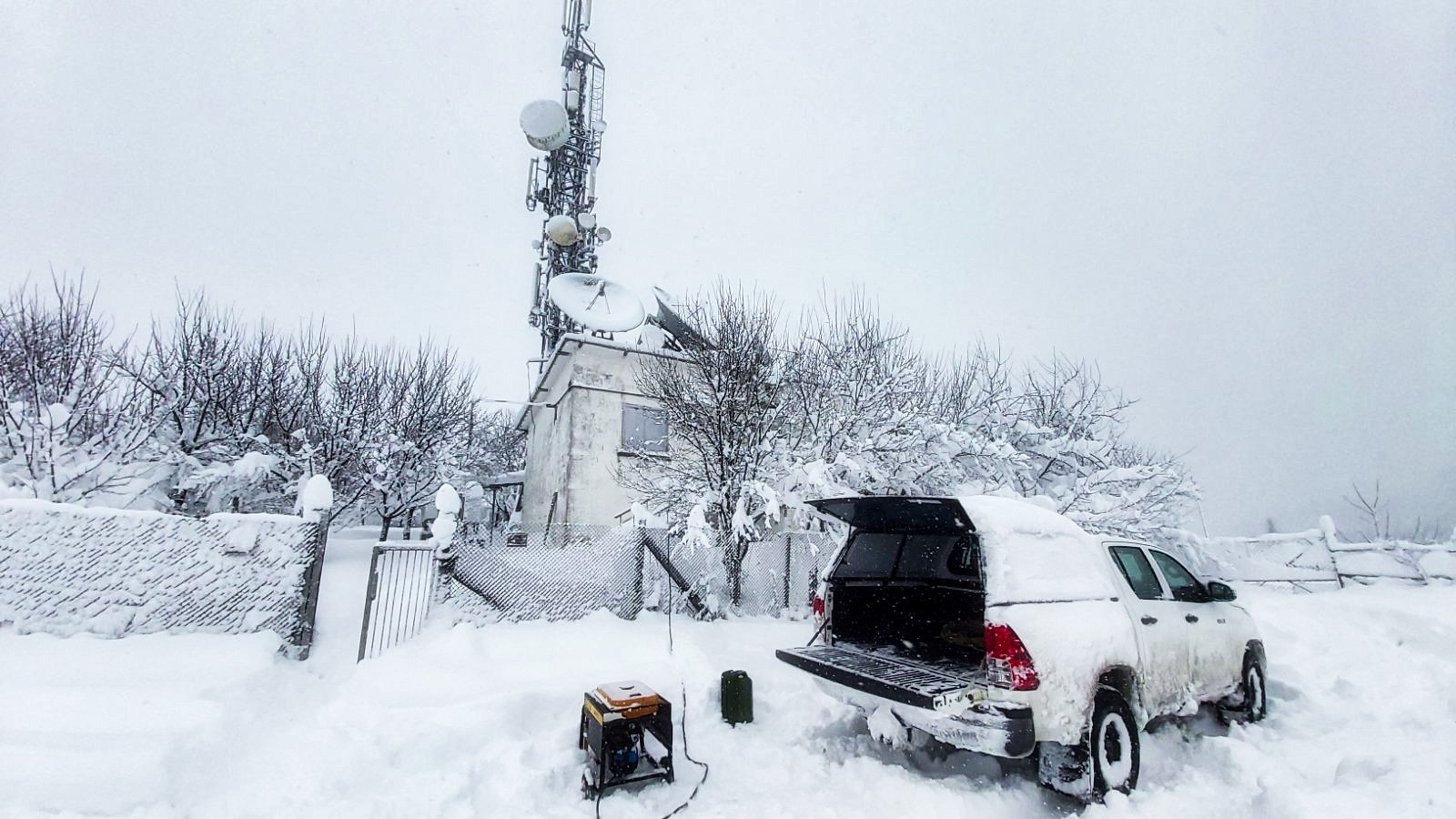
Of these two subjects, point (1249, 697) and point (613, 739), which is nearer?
point (613, 739)

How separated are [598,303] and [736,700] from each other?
12171 millimetres

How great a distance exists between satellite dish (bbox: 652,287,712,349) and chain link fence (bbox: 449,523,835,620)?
442cm

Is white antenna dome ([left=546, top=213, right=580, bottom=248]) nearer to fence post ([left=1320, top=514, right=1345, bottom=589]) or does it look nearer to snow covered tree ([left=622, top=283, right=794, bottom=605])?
snow covered tree ([left=622, top=283, right=794, bottom=605])

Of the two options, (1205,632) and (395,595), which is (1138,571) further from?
(395,595)

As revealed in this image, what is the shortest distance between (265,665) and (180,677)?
0.65 m

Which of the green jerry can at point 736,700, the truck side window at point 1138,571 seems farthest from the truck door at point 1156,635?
the green jerry can at point 736,700

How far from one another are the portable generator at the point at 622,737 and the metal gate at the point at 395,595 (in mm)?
3614

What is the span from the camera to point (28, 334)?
13422 mm

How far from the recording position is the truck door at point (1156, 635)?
4215mm

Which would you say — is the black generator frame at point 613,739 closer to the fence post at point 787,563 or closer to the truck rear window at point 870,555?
the truck rear window at point 870,555

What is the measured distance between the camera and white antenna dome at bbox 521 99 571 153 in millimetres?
21656

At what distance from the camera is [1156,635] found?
4.38 meters

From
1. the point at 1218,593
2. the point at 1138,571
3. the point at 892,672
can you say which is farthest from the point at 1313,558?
the point at 892,672

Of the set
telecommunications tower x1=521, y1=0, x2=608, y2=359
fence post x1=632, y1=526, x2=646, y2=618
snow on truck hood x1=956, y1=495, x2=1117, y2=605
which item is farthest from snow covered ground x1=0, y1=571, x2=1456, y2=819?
telecommunications tower x1=521, y1=0, x2=608, y2=359
